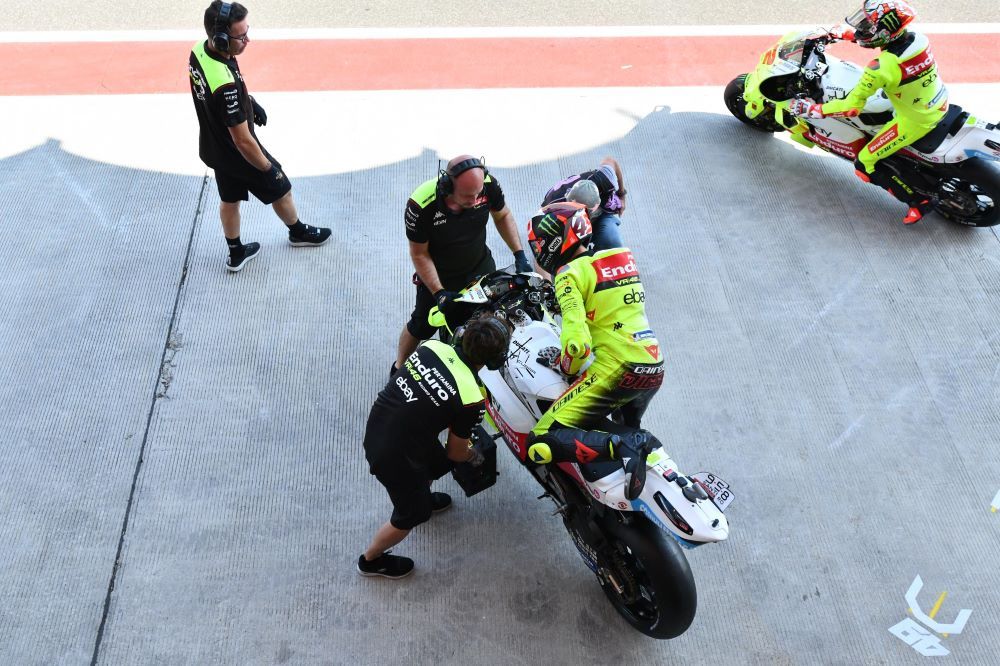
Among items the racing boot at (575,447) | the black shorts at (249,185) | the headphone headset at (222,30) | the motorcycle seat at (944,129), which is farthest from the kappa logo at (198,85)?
the motorcycle seat at (944,129)

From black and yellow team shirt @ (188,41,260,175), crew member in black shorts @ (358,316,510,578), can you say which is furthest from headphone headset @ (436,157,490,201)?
black and yellow team shirt @ (188,41,260,175)

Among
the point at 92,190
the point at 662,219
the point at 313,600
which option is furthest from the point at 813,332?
the point at 92,190

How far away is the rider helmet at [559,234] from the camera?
4.21 m

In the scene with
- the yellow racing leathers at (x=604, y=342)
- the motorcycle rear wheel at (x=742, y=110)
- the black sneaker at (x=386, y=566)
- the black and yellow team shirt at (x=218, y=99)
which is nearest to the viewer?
the yellow racing leathers at (x=604, y=342)

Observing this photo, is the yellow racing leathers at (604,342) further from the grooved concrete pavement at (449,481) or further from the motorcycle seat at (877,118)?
the motorcycle seat at (877,118)

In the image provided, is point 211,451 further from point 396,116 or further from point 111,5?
point 111,5

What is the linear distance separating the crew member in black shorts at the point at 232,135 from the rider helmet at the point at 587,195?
2108 mm

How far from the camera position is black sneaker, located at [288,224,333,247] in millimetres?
6215

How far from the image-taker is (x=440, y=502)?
4645 millimetres

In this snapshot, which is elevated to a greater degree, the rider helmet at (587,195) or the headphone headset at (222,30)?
the headphone headset at (222,30)

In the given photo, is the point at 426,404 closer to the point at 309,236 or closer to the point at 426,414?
the point at 426,414

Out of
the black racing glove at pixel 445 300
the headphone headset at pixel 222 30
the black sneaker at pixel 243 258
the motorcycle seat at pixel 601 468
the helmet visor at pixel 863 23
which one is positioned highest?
the headphone headset at pixel 222 30

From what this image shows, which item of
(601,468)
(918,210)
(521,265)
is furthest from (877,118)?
(601,468)

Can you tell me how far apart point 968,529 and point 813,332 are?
160 centimetres
